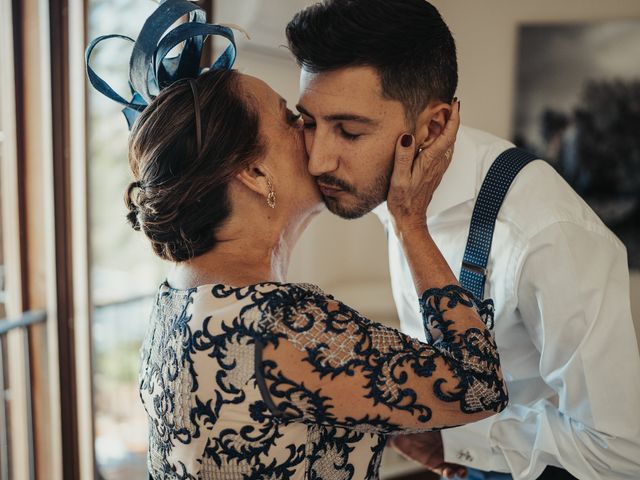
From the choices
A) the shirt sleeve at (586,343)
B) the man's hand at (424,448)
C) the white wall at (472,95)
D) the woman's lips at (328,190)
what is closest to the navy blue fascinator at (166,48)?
the woman's lips at (328,190)

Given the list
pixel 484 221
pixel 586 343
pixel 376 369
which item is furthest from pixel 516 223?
pixel 376 369

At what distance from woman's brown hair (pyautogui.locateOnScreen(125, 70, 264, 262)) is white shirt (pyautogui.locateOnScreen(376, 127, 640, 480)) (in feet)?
1.74

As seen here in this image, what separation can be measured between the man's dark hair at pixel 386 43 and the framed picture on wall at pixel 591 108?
8.50 feet

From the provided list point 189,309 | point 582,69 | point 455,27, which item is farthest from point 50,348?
point 582,69

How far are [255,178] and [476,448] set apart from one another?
32.9 inches

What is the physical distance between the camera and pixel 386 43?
1.34 meters

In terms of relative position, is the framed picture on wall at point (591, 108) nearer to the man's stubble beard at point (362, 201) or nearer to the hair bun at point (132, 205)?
the man's stubble beard at point (362, 201)

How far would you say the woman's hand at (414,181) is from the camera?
1.31m

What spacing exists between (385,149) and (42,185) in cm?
165

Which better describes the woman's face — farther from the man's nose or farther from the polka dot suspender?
the polka dot suspender

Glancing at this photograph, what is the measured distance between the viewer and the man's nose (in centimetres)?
133

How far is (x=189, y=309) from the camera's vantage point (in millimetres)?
1115

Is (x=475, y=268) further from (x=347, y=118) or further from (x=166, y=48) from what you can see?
(x=166, y=48)

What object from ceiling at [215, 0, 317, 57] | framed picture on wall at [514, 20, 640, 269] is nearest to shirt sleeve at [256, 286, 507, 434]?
ceiling at [215, 0, 317, 57]
